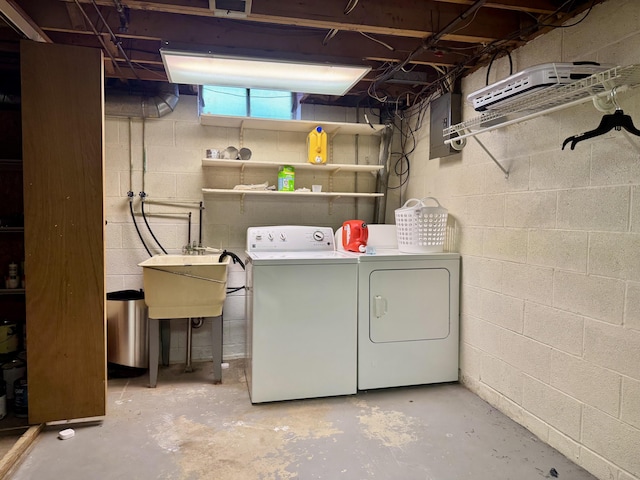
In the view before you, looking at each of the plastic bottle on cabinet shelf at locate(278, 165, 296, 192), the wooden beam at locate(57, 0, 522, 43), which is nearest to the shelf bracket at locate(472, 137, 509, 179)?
the wooden beam at locate(57, 0, 522, 43)

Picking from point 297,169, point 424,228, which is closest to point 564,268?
point 424,228

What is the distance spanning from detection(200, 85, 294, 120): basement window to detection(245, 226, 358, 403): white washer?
1.64 meters

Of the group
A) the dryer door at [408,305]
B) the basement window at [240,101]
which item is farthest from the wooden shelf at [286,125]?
the dryer door at [408,305]

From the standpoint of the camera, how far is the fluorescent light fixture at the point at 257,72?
2.47 metres

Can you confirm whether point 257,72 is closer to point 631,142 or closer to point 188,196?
point 188,196

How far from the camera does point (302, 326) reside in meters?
2.74

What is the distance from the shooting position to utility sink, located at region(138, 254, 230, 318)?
9.37 feet

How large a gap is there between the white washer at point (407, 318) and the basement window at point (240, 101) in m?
1.80

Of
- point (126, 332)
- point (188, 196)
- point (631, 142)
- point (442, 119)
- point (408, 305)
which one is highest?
point (442, 119)

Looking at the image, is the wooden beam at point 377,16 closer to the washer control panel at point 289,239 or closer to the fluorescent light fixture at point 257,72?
the fluorescent light fixture at point 257,72

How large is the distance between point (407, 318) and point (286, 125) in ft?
6.21

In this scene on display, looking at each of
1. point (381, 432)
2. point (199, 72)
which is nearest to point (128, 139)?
point (199, 72)

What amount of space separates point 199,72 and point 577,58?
2205 mm

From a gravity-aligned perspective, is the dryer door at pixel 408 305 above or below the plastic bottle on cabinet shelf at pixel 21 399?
above
